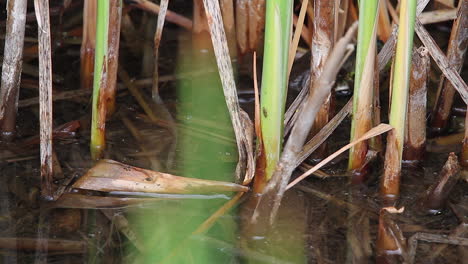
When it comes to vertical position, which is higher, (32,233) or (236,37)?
(236,37)

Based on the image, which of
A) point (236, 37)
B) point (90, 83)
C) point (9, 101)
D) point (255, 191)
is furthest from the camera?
point (236, 37)

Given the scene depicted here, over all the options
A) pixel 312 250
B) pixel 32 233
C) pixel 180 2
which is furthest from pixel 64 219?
pixel 180 2

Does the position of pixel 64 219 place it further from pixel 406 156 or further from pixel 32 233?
pixel 406 156

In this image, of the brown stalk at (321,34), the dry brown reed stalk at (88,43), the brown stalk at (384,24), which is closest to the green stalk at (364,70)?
the brown stalk at (321,34)

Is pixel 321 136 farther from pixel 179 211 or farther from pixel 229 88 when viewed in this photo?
pixel 179 211

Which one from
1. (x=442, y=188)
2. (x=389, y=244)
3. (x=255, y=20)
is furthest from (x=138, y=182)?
(x=255, y=20)
